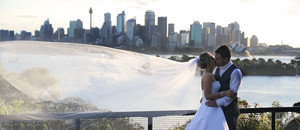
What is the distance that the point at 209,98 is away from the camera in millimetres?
2705

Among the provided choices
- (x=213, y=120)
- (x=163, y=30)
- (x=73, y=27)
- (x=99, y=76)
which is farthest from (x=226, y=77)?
(x=163, y=30)

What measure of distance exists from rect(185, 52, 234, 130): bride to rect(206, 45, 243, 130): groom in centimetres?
4

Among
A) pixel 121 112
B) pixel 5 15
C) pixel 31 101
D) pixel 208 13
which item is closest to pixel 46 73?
pixel 31 101

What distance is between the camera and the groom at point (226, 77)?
266cm

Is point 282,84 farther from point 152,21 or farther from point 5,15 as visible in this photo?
point 5,15

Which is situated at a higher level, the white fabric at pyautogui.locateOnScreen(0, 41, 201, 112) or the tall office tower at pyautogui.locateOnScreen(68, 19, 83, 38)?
the tall office tower at pyautogui.locateOnScreen(68, 19, 83, 38)

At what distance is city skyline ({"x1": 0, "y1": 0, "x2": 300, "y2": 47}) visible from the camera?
1119 inches

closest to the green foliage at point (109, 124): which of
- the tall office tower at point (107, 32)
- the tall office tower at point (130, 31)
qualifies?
the tall office tower at point (107, 32)

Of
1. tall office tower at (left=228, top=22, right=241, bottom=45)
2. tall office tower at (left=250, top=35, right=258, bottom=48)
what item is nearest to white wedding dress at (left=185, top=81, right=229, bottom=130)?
tall office tower at (left=228, top=22, right=241, bottom=45)

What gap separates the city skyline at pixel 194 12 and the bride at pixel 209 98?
79.7 feet

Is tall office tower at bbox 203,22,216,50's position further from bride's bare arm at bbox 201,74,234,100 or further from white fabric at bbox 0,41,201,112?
bride's bare arm at bbox 201,74,234,100

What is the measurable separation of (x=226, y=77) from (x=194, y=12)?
32.1 metres

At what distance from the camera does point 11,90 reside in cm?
325

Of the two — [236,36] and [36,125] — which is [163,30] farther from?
[36,125]
